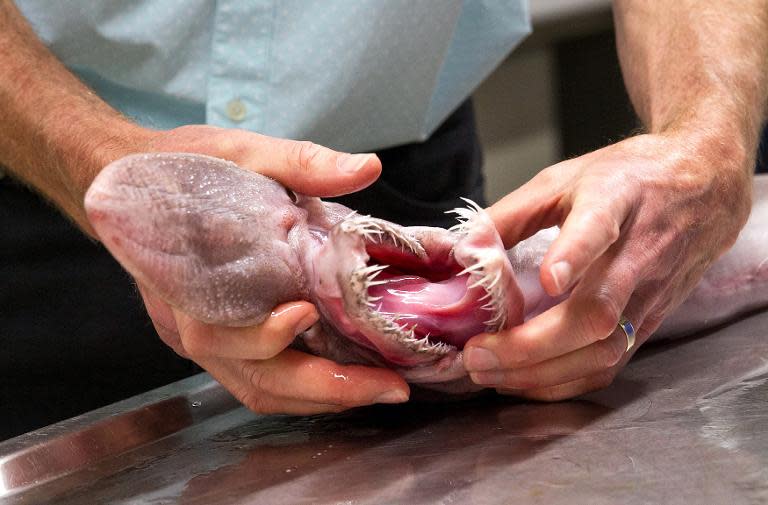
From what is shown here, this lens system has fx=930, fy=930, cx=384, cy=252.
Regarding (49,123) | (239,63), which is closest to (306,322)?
(49,123)

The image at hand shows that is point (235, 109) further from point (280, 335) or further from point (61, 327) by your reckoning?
point (280, 335)

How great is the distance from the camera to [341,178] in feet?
3.35

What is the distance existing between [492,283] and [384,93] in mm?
811

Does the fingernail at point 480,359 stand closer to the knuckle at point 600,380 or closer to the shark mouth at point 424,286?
the shark mouth at point 424,286

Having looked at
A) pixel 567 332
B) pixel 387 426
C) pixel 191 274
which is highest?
pixel 191 274

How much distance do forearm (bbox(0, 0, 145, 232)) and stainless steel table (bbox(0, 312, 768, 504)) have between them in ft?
1.14

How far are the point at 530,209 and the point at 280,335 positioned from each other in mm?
336

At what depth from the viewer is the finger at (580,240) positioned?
93 centimetres

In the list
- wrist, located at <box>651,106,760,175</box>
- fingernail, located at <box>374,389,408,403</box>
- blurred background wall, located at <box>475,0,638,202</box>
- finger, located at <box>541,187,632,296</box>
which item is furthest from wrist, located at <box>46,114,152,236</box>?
blurred background wall, located at <box>475,0,638,202</box>

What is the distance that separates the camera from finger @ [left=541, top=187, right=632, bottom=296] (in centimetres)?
93

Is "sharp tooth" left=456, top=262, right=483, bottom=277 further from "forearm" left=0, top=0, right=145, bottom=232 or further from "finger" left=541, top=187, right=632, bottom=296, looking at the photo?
"forearm" left=0, top=0, right=145, bottom=232

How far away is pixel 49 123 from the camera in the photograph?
1.41m

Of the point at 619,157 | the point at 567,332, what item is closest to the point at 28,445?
the point at 567,332

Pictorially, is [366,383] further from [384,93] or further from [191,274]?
[384,93]
